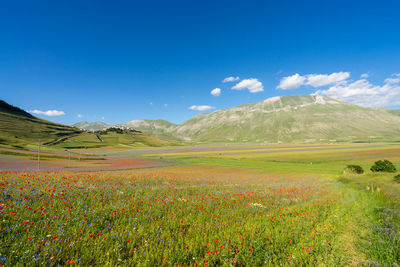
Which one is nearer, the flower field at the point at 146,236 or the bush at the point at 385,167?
the flower field at the point at 146,236

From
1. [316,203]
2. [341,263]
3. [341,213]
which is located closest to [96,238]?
[341,263]

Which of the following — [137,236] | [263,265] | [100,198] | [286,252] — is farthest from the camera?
[100,198]

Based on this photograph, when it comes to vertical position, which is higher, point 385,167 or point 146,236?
point 146,236

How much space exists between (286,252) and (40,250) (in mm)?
7992

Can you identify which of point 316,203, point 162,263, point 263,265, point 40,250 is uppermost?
point 40,250

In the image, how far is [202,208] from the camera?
10875mm

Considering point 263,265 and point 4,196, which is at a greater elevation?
point 4,196

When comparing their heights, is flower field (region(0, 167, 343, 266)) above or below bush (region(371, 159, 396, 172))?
above

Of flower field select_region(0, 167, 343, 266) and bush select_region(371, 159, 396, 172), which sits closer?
flower field select_region(0, 167, 343, 266)

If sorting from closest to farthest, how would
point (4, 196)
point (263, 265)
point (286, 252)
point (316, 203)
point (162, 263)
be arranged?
point (162, 263)
point (263, 265)
point (286, 252)
point (4, 196)
point (316, 203)

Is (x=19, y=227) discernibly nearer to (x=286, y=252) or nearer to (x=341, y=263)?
(x=286, y=252)

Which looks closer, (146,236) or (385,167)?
(146,236)

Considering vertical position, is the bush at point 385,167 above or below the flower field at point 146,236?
below

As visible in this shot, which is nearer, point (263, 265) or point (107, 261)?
point (107, 261)
